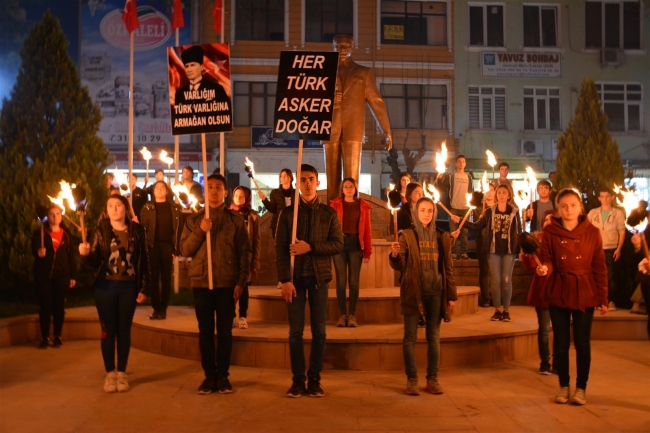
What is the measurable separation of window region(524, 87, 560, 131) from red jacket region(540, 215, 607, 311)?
23528mm

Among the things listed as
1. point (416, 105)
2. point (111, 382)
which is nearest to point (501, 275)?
point (111, 382)

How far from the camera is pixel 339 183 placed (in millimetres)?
11484

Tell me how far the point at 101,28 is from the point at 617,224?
899 inches

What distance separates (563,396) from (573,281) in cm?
110

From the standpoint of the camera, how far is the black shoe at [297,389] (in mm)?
7277

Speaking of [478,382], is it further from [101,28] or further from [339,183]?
[101,28]

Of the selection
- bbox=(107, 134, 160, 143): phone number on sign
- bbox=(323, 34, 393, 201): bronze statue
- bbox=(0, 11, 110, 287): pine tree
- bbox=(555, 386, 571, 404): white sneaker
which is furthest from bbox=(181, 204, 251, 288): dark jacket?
bbox=(107, 134, 160, 143): phone number on sign

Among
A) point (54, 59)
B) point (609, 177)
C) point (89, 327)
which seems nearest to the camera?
point (89, 327)

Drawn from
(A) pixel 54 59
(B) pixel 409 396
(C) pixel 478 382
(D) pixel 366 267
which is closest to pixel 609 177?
(D) pixel 366 267

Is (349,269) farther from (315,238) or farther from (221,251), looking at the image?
(221,251)

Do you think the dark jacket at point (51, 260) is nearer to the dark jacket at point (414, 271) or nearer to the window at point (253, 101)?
the dark jacket at point (414, 271)

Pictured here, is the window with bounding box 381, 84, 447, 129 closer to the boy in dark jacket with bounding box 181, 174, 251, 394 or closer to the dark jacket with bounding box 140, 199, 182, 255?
the dark jacket with bounding box 140, 199, 182, 255

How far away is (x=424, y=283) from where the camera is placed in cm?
742

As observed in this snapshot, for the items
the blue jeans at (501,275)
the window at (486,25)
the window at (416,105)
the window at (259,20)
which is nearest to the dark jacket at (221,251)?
the blue jeans at (501,275)
